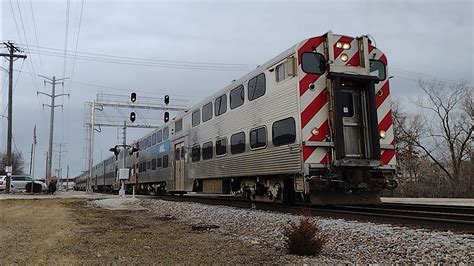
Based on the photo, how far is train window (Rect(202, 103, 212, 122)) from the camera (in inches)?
635

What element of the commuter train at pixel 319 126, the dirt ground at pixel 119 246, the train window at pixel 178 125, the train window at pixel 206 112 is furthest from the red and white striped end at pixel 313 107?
the train window at pixel 178 125

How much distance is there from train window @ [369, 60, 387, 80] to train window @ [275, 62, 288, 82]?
2.20m

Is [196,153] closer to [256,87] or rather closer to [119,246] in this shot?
[256,87]

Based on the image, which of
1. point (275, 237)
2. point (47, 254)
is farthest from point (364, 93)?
point (47, 254)

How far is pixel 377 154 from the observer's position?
396 inches

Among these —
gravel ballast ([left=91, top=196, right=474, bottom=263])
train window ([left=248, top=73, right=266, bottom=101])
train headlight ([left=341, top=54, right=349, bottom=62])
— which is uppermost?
train headlight ([left=341, top=54, right=349, bottom=62])

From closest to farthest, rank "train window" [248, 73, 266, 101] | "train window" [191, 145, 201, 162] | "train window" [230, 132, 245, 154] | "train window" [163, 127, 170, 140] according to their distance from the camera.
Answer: "train window" [248, 73, 266, 101] → "train window" [230, 132, 245, 154] → "train window" [191, 145, 201, 162] → "train window" [163, 127, 170, 140]

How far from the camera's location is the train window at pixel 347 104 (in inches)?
414

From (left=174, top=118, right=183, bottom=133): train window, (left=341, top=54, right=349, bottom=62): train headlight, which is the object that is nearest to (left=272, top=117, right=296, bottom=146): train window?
(left=341, top=54, right=349, bottom=62): train headlight

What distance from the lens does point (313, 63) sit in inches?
414

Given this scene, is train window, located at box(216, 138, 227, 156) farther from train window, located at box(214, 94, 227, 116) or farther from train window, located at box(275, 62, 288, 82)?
train window, located at box(275, 62, 288, 82)

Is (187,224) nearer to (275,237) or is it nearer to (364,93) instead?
(275,237)

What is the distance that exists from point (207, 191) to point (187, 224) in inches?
245

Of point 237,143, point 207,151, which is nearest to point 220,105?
point 207,151
